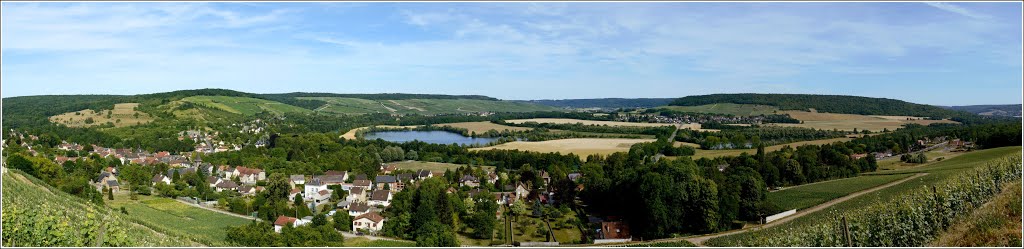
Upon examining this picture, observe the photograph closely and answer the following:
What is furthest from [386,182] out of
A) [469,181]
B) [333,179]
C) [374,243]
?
[374,243]

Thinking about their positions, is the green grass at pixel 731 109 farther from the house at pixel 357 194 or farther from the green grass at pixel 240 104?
the house at pixel 357 194

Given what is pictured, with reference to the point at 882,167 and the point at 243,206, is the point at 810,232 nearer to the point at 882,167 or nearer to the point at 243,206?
the point at 243,206

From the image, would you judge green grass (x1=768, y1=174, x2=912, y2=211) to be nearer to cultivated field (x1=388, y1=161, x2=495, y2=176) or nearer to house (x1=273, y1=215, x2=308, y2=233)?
house (x1=273, y1=215, x2=308, y2=233)

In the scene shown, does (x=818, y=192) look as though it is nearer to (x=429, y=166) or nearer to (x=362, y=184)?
(x=362, y=184)

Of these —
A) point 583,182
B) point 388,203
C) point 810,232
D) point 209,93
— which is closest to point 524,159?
point 583,182

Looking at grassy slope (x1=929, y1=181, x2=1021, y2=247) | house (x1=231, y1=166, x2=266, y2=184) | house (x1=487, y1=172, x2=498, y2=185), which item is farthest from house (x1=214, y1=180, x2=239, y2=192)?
grassy slope (x1=929, y1=181, x2=1021, y2=247)

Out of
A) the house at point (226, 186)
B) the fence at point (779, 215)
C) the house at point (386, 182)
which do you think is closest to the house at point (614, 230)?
the fence at point (779, 215)
